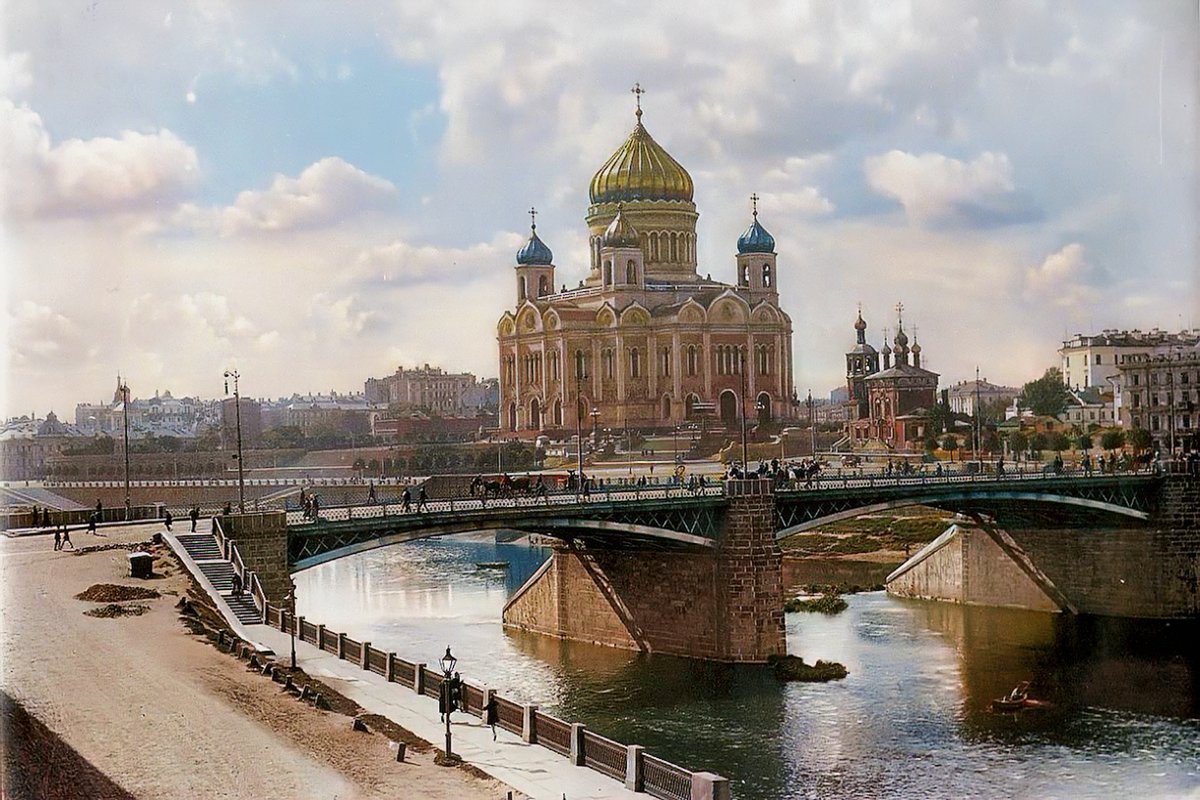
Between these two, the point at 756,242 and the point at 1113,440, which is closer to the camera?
the point at 1113,440

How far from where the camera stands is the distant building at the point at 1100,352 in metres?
98.6

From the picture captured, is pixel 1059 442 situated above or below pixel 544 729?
above

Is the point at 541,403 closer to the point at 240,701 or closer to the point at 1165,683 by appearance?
the point at 1165,683

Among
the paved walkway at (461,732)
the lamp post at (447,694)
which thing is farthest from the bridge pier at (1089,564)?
the lamp post at (447,694)

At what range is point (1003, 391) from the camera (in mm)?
139000

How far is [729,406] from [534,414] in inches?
502

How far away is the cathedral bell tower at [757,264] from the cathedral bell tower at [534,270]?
13.0 m

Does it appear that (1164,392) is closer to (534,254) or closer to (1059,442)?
(1059,442)

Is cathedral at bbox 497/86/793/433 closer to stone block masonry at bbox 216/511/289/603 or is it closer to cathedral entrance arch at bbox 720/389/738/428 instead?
cathedral entrance arch at bbox 720/389/738/428

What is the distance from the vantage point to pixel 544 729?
2341 cm

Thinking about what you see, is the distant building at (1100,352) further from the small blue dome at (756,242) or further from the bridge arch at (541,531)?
the bridge arch at (541,531)

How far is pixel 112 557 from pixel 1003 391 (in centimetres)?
11435

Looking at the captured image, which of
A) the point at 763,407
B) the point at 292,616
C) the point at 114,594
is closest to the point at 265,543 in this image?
the point at 114,594

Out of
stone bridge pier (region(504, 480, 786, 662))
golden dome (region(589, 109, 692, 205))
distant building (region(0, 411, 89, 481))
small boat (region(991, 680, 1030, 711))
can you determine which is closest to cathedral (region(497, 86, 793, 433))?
golden dome (region(589, 109, 692, 205))
